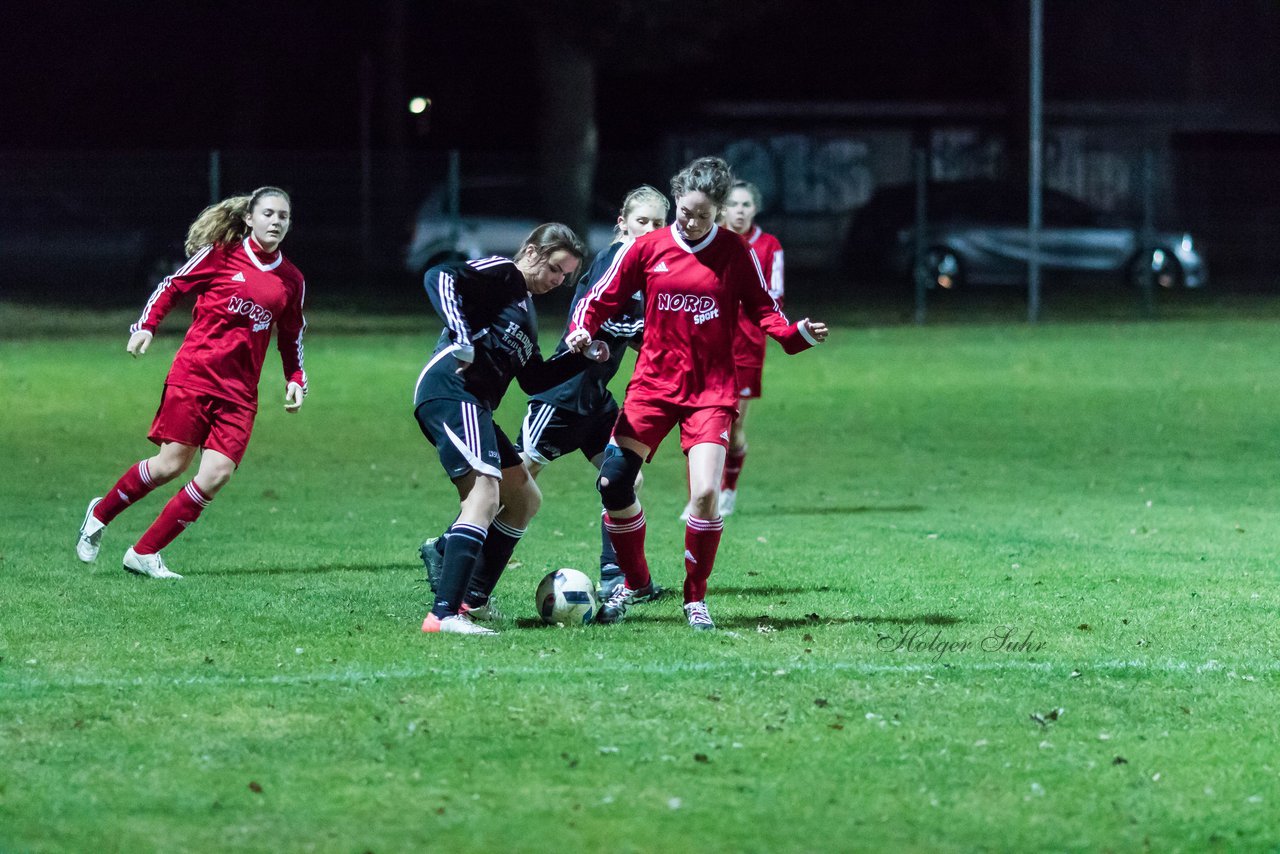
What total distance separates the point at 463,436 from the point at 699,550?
42.2 inches

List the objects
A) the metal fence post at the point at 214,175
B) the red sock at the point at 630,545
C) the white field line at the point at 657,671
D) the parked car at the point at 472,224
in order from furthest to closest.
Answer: the parked car at the point at 472,224
the metal fence post at the point at 214,175
the red sock at the point at 630,545
the white field line at the point at 657,671

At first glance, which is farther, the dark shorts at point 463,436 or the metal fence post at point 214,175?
Answer: the metal fence post at point 214,175

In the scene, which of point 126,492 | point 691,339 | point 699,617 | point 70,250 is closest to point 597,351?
→ point 691,339

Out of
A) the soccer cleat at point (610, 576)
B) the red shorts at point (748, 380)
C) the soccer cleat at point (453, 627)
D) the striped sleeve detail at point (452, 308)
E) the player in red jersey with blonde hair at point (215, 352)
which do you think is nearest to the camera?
the striped sleeve detail at point (452, 308)

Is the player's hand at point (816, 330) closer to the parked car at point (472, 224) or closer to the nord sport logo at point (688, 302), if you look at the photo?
the nord sport logo at point (688, 302)

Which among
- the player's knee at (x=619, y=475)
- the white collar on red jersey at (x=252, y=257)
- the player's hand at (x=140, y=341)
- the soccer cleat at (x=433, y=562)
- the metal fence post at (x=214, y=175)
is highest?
the metal fence post at (x=214, y=175)

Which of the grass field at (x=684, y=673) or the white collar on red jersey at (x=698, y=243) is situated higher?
the white collar on red jersey at (x=698, y=243)

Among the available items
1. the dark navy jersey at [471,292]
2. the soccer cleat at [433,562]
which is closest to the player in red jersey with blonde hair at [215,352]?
the soccer cleat at [433,562]

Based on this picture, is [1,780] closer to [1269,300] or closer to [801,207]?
[1269,300]

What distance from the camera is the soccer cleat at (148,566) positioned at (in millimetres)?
8977

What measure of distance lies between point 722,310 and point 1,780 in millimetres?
3423

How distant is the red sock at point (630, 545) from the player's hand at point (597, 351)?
0.68m

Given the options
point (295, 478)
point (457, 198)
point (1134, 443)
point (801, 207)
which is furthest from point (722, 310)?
point (801, 207)

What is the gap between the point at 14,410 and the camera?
1658 centimetres
